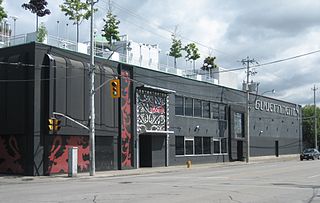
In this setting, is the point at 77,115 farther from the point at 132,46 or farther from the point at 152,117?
the point at 132,46

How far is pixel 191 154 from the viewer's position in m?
45.7

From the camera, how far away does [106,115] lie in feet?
114

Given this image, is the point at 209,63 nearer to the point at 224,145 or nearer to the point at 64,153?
the point at 224,145

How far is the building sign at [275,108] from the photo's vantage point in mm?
64312

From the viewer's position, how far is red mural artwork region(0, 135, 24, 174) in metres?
30.0

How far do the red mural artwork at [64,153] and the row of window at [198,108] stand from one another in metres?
13.4

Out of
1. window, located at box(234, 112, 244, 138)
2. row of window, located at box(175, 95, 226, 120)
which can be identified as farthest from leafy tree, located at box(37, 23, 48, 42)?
window, located at box(234, 112, 244, 138)

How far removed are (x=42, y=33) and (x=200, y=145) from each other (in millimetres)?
20193

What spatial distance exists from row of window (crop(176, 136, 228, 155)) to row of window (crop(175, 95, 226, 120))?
252 centimetres

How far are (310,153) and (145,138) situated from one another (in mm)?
28193

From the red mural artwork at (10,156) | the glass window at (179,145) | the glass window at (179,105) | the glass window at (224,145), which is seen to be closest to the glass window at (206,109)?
the glass window at (224,145)

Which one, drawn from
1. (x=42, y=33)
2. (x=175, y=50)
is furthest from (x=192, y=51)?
(x=42, y=33)

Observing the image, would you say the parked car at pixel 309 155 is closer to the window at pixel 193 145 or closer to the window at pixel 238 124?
the window at pixel 238 124

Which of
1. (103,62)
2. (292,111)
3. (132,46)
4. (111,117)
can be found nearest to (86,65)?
(103,62)
